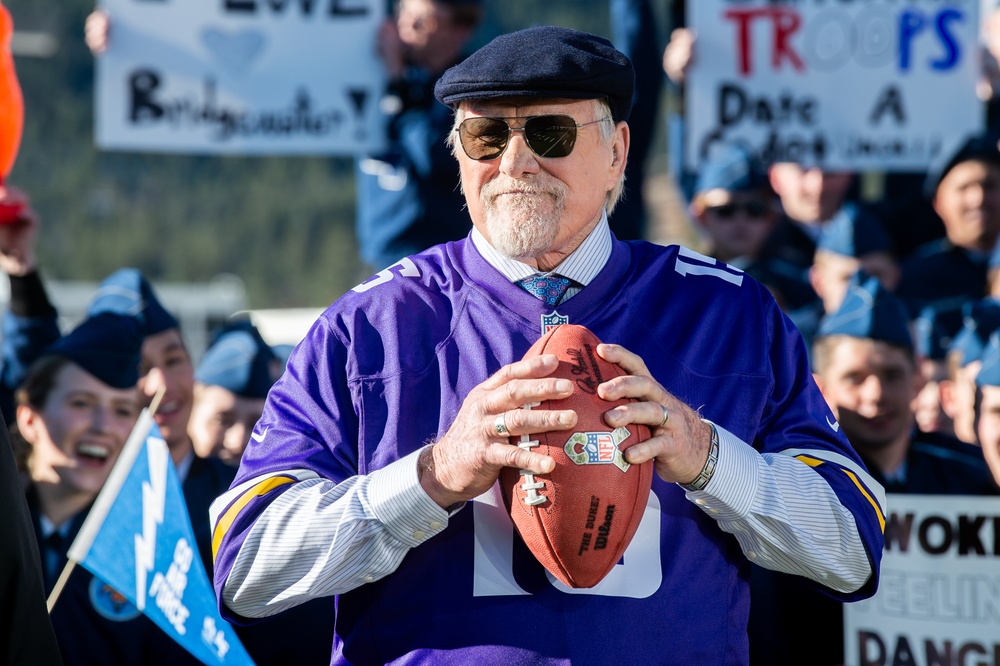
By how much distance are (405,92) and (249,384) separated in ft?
6.56

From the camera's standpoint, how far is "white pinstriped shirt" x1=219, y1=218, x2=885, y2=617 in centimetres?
261

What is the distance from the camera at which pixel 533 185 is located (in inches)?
112

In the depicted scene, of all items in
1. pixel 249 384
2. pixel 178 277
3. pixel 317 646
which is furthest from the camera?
pixel 178 277

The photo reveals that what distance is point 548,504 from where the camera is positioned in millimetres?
2492

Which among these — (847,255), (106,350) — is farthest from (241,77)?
(847,255)

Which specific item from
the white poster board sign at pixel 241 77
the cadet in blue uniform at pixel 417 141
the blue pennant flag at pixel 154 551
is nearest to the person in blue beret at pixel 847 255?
the cadet in blue uniform at pixel 417 141

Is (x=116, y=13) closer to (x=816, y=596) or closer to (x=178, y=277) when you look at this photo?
(x=816, y=596)

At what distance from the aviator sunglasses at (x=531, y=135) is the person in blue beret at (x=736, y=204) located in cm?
380

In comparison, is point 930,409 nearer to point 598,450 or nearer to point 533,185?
point 533,185

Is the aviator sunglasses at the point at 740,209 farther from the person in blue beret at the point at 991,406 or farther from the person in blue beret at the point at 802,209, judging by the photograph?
the person in blue beret at the point at 991,406

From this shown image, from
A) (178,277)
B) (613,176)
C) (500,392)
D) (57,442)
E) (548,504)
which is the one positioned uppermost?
(613,176)

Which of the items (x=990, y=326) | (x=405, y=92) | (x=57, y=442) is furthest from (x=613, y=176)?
(x=405, y=92)

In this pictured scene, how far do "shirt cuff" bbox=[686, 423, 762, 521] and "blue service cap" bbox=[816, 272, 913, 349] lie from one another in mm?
2595

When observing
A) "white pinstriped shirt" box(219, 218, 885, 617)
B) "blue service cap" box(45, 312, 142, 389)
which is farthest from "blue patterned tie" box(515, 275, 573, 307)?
"blue service cap" box(45, 312, 142, 389)
